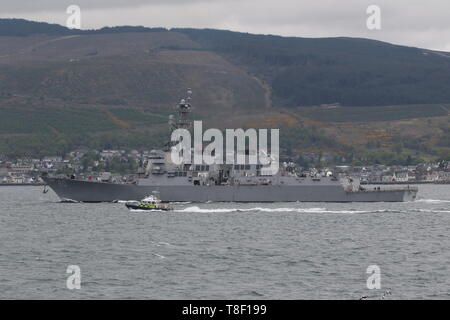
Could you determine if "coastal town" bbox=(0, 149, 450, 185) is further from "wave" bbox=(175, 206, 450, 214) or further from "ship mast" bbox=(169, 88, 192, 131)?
"wave" bbox=(175, 206, 450, 214)

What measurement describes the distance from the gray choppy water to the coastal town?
77952 mm

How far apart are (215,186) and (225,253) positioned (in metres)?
37.6

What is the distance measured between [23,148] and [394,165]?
66.0 m

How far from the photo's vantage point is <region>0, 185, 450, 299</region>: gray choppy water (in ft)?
108

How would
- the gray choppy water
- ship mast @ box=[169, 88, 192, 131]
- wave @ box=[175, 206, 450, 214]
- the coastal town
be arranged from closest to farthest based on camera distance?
the gray choppy water < wave @ box=[175, 206, 450, 214] < ship mast @ box=[169, 88, 192, 131] < the coastal town

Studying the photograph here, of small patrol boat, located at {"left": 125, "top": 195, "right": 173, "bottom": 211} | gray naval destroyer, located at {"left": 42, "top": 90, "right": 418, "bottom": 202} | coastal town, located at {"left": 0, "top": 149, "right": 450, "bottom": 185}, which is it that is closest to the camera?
small patrol boat, located at {"left": 125, "top": 195, "right": 173, "bottom": 211}

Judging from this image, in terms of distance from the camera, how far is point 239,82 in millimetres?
143125

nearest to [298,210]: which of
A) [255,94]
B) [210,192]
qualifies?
[210,192]

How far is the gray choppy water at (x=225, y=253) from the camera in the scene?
108 feet

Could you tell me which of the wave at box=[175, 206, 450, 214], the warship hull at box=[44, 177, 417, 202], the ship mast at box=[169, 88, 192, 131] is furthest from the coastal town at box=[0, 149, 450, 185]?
the wave at box=[175, 206, 450, 214]

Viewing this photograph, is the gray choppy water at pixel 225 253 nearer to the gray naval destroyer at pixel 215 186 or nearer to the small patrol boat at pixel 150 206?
the small patrol boat at pixel 150 206

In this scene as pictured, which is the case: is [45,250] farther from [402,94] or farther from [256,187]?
[402,94]

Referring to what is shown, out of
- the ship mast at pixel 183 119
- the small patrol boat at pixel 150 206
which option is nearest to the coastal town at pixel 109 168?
the ship mast at pixel 183 119
